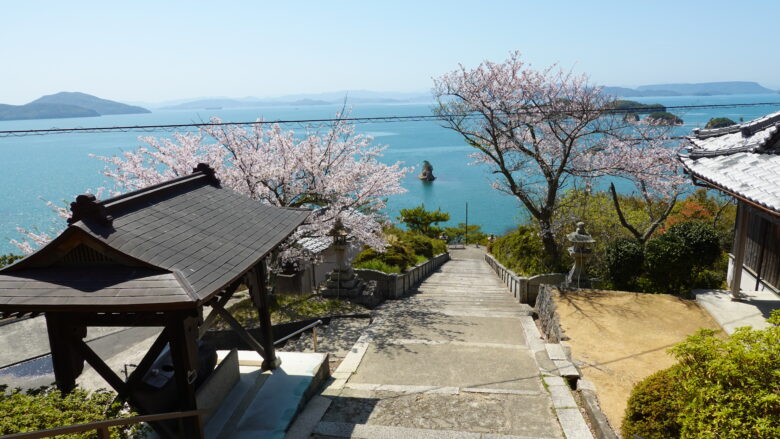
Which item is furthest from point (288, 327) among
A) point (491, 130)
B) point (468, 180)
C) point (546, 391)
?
point (468, 180)

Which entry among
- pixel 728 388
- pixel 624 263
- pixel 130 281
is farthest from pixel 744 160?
pixel 130 281

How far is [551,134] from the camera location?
53.7 ft

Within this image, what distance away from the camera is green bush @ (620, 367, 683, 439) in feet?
16.6

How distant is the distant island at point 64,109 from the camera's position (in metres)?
97.2

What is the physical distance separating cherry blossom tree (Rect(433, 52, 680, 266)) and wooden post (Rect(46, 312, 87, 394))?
13.4m

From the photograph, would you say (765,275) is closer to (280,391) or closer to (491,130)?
(491,130)

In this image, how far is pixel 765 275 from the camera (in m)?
10.6

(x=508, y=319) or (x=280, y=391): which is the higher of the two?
(x=280, y=391)

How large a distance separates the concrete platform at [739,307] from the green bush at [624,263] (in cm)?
152

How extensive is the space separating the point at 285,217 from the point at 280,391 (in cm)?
309

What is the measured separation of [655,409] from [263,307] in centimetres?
587

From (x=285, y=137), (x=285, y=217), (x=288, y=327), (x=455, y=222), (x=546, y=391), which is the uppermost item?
(x=285, y=137)

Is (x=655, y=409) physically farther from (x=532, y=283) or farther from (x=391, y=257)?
(x=391, y=257)

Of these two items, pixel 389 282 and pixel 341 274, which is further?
pixel 389 282
